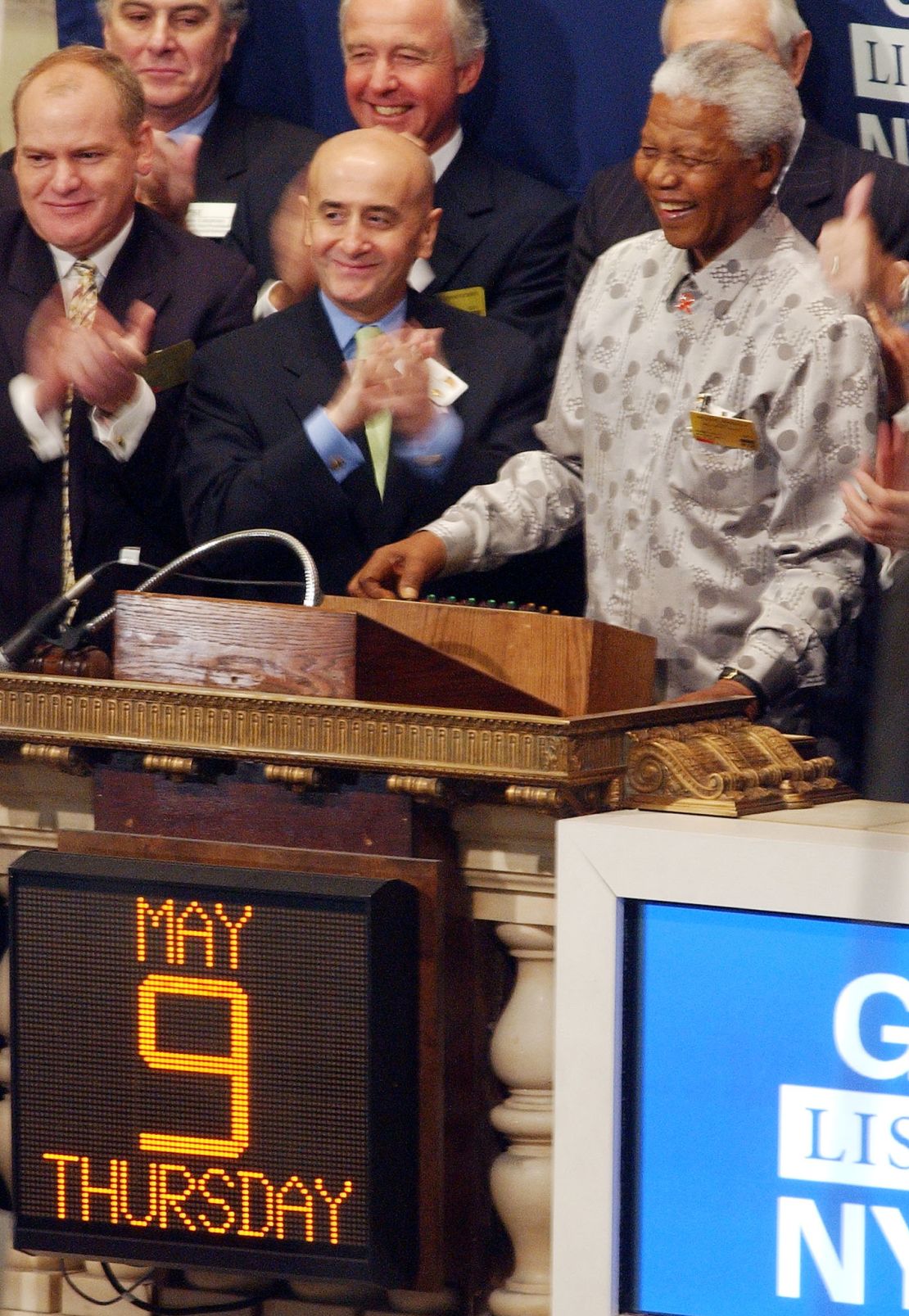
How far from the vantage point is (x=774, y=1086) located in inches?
96.1

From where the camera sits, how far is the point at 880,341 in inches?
126

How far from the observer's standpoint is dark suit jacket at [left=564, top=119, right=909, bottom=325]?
3408 millimetres

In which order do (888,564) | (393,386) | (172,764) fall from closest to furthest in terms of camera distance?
(172,764)
(888,564)
(393,386)

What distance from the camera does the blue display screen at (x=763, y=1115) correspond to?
7.85 feet

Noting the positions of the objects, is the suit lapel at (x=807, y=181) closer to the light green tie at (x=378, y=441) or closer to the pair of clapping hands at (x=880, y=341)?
the pair of clapping hands at (x=880, y=341)

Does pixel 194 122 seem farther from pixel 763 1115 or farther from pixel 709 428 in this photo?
pixel 763 1115

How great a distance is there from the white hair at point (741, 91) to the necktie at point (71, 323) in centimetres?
105

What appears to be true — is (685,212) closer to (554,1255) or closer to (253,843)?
(253,843)

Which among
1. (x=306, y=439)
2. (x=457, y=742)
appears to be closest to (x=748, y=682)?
(x=457, y=742)

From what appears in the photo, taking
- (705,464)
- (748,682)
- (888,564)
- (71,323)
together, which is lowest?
(748,682)

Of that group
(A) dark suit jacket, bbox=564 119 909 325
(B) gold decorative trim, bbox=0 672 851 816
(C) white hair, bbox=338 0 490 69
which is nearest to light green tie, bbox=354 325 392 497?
(A) dark suit jacket, bbox=564 119 909 325

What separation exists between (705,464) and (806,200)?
519 millimetres

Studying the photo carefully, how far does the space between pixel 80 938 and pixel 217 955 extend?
171 millimetres

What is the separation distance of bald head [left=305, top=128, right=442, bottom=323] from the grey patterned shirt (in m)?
0.29
